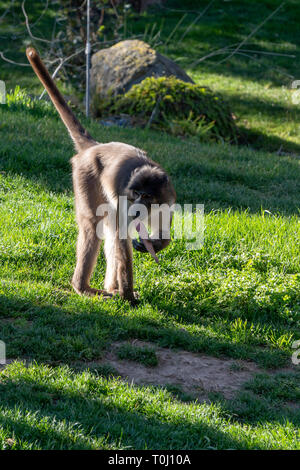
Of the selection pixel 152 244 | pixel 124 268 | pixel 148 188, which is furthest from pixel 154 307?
pixel 148 188

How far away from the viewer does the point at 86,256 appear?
514 cm

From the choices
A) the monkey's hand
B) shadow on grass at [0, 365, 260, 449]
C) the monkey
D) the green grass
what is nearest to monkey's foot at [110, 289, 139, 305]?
the monkey

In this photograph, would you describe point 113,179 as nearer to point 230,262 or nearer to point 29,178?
point 230,262

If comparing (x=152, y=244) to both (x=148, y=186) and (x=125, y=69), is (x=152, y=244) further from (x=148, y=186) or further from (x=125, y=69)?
(x=125, y=69)

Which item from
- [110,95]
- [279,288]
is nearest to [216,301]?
[279,288]

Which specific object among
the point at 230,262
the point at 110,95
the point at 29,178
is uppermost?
the point at 110,95

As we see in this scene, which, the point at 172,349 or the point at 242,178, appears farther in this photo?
the point at 242,178

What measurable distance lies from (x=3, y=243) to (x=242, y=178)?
3.62 m

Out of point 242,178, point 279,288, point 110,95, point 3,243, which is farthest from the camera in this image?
point 110,95

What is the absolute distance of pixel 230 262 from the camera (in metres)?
5.80

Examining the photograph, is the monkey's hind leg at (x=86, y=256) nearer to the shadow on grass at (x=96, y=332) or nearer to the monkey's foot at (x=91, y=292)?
the monkey's foot at (x=91, y=292)

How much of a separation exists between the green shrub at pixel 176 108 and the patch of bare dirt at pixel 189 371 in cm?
617

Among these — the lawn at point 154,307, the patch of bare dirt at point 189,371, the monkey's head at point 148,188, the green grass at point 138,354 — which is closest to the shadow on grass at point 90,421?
the lawn at point 154,307

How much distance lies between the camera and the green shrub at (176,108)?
10.3 metres
